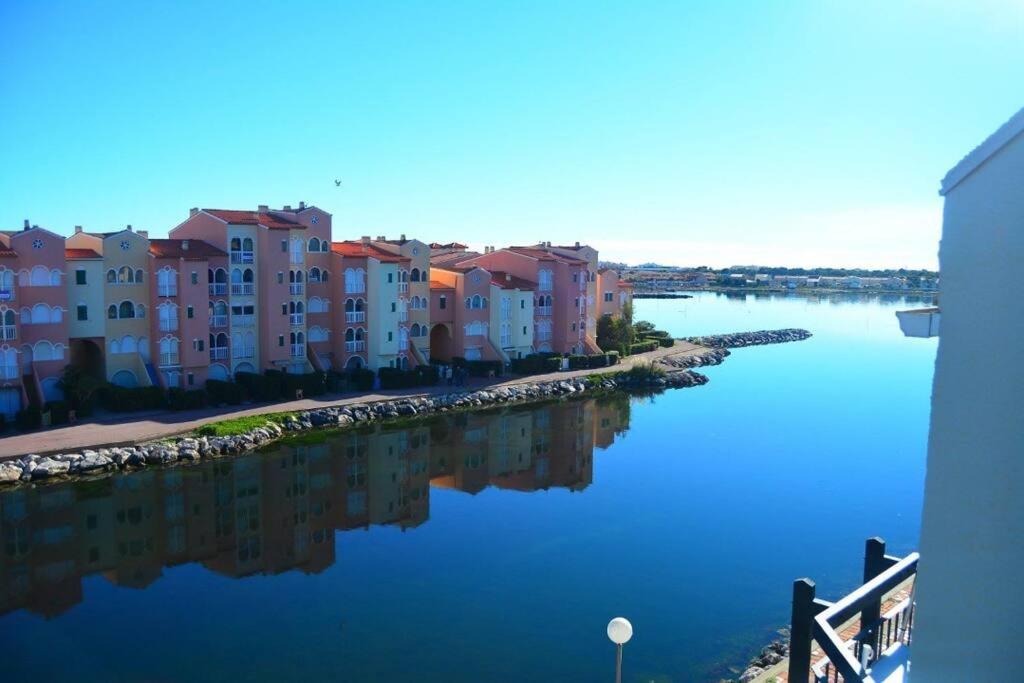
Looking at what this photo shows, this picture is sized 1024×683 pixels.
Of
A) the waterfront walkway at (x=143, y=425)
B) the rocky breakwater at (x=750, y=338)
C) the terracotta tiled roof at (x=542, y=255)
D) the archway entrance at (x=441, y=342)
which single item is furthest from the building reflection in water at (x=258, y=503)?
the rocky breakwater at (x=750, y=338)

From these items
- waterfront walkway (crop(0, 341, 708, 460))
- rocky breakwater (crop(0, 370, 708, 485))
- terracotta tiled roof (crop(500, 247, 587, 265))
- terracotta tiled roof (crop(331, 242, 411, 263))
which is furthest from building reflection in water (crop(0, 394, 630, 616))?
terracotta tiled roof (crop(500, 247, 587, 265))

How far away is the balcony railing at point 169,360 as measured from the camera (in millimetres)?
31250

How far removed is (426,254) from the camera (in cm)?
3991

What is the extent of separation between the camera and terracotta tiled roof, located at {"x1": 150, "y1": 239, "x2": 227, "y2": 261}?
104 feet

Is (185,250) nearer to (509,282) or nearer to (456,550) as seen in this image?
(509,282)

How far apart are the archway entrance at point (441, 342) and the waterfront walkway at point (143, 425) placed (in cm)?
478

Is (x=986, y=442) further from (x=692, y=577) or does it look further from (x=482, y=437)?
(x=482, y=437)

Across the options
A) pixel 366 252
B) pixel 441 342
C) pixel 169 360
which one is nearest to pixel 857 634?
pixel 169 360

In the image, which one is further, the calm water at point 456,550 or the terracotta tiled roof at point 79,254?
the terracotta tiled roof at point 79,254

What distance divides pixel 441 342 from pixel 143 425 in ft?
57.2

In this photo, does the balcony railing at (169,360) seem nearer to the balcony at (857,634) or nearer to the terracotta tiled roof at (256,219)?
the terracotta tiled roof at (256,219)

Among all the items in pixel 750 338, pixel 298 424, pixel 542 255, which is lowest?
pixel 298 424

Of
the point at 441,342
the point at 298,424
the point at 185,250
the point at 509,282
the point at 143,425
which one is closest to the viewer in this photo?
the point at 143,425

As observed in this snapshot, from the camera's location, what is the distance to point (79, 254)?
29.9m
